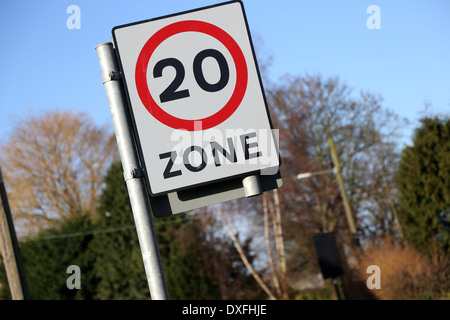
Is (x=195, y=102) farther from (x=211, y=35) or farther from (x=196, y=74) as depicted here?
(x=211, y=35)

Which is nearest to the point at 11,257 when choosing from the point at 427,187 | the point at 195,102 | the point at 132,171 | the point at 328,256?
the point at 132,171

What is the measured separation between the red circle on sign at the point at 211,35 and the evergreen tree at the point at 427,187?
2061 centimetres

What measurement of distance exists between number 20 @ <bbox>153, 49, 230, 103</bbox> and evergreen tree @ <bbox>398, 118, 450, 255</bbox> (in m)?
20.6

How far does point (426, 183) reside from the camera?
22672 millimetres

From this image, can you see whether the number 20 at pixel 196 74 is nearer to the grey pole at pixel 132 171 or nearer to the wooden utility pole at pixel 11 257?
the grey pole at pixel 132 171

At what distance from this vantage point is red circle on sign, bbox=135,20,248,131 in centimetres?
250

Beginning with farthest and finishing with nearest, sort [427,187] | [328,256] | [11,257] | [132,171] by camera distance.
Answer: [427,187] < [328,256] < [11,257] < [132,171]

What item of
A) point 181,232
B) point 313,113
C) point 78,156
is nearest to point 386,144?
point 313,113

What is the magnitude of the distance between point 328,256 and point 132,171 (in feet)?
63.3

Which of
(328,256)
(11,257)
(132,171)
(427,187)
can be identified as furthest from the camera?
(427,187)

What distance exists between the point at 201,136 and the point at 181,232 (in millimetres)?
19890

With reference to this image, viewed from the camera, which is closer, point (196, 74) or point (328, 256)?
point (196, 74)

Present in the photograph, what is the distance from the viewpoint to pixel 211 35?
258 centimetres
